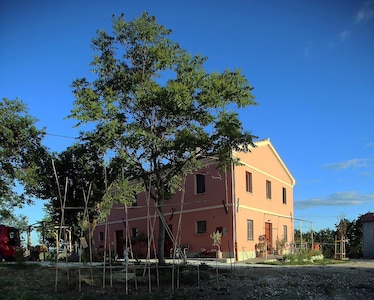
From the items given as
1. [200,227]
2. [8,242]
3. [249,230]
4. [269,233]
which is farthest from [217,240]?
[8,242]

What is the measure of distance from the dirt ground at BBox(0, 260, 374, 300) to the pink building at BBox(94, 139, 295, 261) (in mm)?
11132

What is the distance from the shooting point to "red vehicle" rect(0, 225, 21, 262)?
24.2 metres

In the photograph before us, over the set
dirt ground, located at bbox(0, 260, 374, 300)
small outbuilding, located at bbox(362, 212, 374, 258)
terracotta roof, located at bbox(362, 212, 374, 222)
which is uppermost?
terracotta roof, located at bbox(362, 212, 374, 222)

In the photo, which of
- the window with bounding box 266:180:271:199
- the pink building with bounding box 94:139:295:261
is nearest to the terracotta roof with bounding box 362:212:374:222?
the pink building with bounding box 94:139:295:261

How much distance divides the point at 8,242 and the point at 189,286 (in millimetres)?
16739

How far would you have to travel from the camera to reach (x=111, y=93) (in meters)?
15.3

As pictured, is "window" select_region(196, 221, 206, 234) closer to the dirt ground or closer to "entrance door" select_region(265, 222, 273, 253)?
"entrance door" select_region(265, 222, 273, 253)

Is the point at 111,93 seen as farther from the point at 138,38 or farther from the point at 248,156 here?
the point at 248,156

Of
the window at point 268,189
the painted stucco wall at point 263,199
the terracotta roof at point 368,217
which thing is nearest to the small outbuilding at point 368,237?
the terracotta roof at point 368,217

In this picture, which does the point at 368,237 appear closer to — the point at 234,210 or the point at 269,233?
the point at 269,233

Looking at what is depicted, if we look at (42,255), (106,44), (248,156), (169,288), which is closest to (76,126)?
(106,44)

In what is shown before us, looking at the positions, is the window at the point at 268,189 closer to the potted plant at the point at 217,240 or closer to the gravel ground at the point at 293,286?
the potted plant at the point at 217,240

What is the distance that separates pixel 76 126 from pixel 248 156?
16238 millimetres

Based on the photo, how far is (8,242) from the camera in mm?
24500
